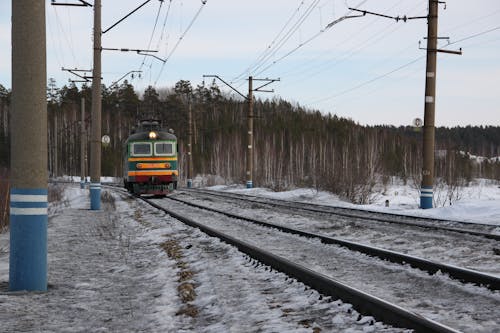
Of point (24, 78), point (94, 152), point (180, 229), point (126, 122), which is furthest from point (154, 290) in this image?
point (126, 122)

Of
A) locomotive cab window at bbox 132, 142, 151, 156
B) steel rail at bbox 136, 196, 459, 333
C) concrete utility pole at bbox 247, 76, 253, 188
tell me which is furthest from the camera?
concrete utility pole at bbox 247, 76, 253, 188

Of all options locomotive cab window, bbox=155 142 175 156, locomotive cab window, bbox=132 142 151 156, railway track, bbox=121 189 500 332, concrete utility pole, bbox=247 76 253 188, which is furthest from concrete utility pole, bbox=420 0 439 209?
concrete utility pole, bbox=247 76 253 188

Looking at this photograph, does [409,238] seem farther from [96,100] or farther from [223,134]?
[223,134]

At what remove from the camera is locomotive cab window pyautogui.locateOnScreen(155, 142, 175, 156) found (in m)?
25.4

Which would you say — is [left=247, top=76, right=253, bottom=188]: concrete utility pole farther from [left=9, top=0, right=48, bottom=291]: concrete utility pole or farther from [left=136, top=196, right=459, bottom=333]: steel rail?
[left=9, top=0, right=48, bottom=291]: concrete utility pole

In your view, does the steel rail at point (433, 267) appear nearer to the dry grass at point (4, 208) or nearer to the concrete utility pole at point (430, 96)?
the dry grass at point (4, 208)

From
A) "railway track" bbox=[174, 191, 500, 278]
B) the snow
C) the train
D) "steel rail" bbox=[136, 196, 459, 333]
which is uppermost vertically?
the train

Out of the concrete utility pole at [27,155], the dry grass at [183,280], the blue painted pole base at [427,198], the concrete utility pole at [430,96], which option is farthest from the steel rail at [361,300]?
the concrete utility pole at [430,96]

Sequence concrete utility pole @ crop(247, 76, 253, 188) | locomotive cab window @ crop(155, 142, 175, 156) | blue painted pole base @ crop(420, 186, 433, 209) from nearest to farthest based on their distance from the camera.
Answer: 1. blue painted pole base @ crop(420, 186, 433, 209)
2. locomotive cab window @ crop(155, 142, 175, 156)
3. concrete utility pole @ crop(247, 76, 253, 188)

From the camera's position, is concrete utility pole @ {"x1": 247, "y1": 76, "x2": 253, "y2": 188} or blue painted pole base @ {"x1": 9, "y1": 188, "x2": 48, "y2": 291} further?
concrete utility pole @ {"x1": 247, "y1": 76, "x2": 253, "y2": 188}

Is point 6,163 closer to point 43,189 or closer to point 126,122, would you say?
point 126,122

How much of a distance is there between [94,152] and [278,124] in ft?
344

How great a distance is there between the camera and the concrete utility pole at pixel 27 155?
5.79 meters

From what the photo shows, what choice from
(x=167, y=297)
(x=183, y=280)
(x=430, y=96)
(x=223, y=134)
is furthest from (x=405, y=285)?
(x=223, y=134)
